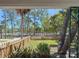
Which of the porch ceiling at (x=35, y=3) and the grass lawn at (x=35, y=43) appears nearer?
the porch ceiling at (x=35, y=3)

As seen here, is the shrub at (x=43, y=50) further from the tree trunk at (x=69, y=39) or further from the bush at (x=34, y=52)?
the tree trunk at (x=69, y=39)

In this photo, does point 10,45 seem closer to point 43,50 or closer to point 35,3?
point 43,50

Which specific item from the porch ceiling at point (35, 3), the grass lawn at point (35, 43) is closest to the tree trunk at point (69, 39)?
the grass lawn at point (35, 43)

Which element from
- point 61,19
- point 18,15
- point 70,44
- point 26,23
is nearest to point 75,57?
point 70,44

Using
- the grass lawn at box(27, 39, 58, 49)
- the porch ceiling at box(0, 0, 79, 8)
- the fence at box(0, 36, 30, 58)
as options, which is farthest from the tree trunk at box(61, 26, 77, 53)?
the fence at box(0, 36, 30, 58)

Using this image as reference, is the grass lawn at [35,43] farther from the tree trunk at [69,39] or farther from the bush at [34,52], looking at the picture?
the tree trunk at [69,39]

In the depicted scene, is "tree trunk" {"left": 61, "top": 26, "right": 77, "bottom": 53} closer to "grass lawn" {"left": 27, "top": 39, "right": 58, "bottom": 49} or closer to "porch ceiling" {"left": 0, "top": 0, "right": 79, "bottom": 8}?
"grass lawn" {"left": 27, "top": 39, "right": 58, "bottom": 49}

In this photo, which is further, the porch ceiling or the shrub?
the shrub

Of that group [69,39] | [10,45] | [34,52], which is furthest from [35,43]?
[69,39]

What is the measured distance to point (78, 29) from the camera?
8.86ft

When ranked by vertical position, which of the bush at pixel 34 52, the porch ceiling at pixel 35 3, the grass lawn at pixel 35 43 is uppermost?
the porch ceiling at pixel 35 3

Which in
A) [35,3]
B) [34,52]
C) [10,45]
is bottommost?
[34,52]

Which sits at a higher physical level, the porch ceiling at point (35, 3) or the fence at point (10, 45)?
the porch ceiling at point (35, 3)

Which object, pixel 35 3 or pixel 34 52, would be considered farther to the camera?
pixel 34 52
